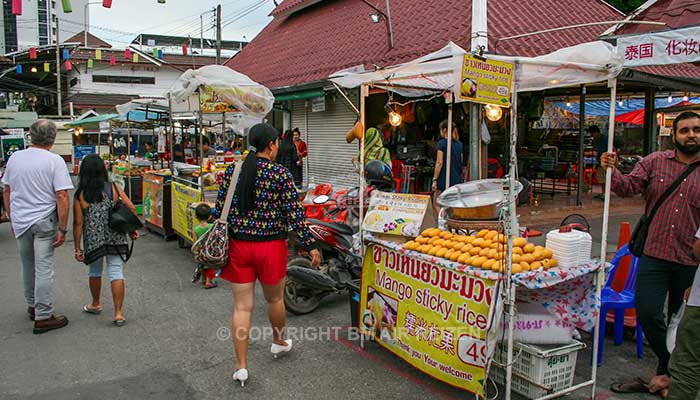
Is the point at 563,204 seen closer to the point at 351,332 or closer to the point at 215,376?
the point at 351,332

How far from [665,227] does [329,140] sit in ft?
36.8

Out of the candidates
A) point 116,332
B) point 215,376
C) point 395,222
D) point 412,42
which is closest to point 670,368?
point 395,222

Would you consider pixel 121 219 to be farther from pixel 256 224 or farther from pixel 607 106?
pixel 607 106

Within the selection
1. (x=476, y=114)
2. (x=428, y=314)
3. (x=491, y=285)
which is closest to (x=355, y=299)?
(x=428, y=314)

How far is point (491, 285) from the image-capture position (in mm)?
3371

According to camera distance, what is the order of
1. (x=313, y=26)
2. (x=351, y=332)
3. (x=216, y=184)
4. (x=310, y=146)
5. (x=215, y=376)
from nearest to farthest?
(x=215, y=376) → (x=351, y=332) → (x=216, y=184) → (x=310, y=146) → (x=313, y=26)

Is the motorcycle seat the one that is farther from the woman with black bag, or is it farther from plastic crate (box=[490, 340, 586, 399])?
plastic crate (box=[490, 340, 586, 399])

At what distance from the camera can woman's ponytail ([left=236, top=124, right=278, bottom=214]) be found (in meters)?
3.89

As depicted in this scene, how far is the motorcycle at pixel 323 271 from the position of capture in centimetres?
541

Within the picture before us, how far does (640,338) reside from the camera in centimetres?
449

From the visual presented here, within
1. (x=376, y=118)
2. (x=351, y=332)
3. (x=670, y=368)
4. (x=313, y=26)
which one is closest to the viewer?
(x=670, y=368)

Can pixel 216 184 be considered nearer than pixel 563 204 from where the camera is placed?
Yes

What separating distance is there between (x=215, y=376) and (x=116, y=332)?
156 centimetres

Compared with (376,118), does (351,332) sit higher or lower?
lower
